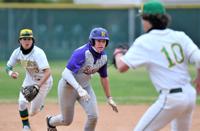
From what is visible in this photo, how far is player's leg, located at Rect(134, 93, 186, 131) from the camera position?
19.0 feet

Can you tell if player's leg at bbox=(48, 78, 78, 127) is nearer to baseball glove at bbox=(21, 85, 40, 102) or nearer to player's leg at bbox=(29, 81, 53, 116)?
baseball glove at bbox=(21, 85, 40, 102)

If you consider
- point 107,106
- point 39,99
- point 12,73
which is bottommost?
point 107,106

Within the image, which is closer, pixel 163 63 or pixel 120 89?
pixel 163 63

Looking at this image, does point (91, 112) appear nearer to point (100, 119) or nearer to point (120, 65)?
point (120, 65)

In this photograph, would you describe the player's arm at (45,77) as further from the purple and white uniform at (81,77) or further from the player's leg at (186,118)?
the player's leg at (186,118)

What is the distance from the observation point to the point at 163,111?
5.81m

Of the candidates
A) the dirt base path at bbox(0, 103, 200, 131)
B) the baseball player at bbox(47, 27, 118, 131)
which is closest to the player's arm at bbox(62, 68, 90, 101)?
the baseball player at bbox(47, 27, 118, 131)

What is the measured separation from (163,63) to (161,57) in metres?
0.06

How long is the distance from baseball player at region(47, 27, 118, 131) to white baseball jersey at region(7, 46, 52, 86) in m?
1.03

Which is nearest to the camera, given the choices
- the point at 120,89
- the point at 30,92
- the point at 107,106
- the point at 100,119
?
the point at 30,92

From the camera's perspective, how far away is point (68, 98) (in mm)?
8227

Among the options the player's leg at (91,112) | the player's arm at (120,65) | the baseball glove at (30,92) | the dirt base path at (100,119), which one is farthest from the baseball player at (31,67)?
the player's arm at (120,65)

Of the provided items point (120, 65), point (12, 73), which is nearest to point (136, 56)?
point (120, 65)

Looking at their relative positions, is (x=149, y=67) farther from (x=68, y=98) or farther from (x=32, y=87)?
(x=32, y=87)
